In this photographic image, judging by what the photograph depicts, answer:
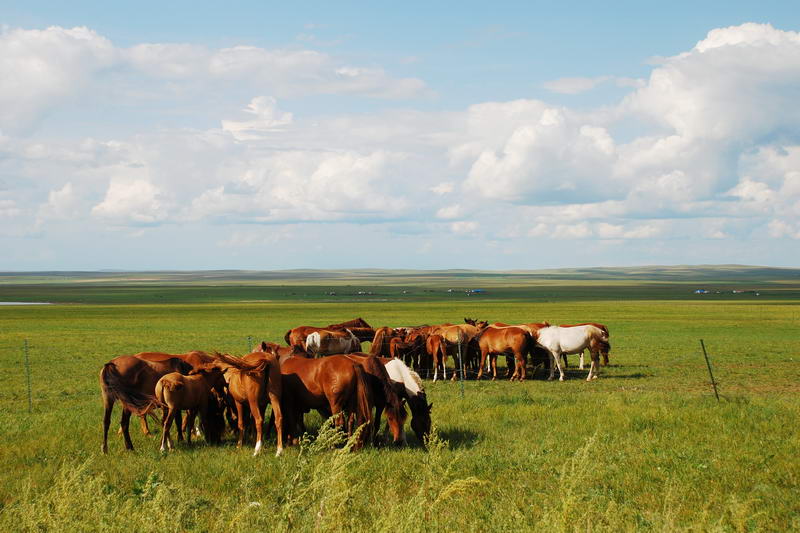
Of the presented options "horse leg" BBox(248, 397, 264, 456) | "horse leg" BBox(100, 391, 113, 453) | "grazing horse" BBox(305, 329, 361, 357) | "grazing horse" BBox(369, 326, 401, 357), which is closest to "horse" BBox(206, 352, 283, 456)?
"horse leg" BBox(248, 397, 264, 456)

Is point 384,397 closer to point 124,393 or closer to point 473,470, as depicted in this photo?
point 473,470

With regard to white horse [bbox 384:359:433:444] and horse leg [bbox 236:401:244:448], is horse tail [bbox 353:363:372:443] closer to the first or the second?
white horse [bbox 384:359:433:444]

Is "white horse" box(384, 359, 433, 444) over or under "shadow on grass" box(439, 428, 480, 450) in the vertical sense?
over

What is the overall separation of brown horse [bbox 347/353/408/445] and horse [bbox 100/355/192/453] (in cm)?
351

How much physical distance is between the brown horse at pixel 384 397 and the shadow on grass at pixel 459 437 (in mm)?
827

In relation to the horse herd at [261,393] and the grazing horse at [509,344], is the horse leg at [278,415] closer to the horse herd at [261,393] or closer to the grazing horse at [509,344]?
the horse herd at [261,393]

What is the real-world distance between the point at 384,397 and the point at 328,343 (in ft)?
34.1

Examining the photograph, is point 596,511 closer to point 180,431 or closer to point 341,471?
point 341,471

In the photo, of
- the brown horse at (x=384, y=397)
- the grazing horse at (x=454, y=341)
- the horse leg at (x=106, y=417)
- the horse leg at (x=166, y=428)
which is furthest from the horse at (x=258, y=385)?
the grazing horse at (x=454, y=341)

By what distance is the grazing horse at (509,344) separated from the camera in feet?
70.9

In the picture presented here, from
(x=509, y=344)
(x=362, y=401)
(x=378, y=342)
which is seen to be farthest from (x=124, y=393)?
(x=509, y=344)

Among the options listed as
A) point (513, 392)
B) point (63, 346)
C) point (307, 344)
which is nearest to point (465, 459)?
point (513, 392)

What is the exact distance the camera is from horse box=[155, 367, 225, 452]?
10.5m

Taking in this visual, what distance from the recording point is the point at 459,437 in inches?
450
